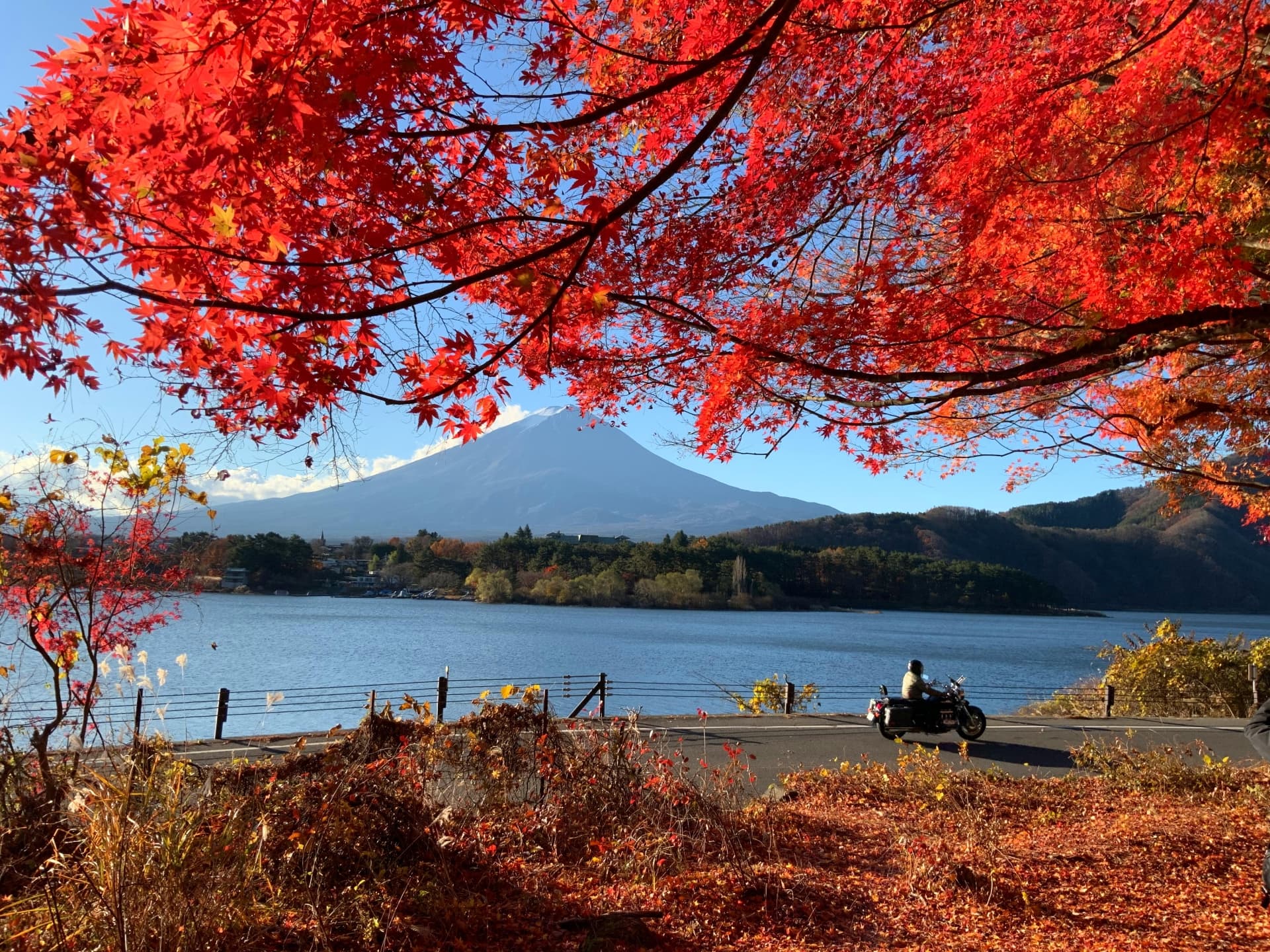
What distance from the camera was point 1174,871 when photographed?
15.3 feet

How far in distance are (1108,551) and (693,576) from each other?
185 ft

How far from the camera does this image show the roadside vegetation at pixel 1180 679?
51.9ft

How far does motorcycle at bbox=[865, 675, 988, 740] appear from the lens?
11.3 m

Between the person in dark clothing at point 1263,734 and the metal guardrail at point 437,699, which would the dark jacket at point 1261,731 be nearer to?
the person in dark clothing at point 1263,734

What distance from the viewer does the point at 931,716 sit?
11445mm

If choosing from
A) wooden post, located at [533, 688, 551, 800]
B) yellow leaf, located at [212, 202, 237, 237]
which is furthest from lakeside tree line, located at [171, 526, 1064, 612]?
yellow leaf, located at [212, 202, 237, 237]

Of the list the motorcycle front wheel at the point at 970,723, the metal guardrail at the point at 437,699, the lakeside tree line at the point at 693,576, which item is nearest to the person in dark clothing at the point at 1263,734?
the metal guardrail at the point at 437,699

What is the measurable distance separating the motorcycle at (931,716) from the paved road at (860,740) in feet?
0.69

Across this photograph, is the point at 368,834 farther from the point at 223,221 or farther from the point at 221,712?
the point at 221,712

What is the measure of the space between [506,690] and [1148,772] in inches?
225

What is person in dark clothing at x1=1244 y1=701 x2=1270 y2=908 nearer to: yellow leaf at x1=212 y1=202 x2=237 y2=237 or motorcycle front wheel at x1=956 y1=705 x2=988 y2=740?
yellow leaf at x1=212 y1=202 x2=237 y2=237

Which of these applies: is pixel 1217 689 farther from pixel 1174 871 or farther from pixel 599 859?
pixel 599 859

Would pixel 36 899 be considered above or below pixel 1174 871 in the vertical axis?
above

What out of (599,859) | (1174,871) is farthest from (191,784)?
(1174,871)
